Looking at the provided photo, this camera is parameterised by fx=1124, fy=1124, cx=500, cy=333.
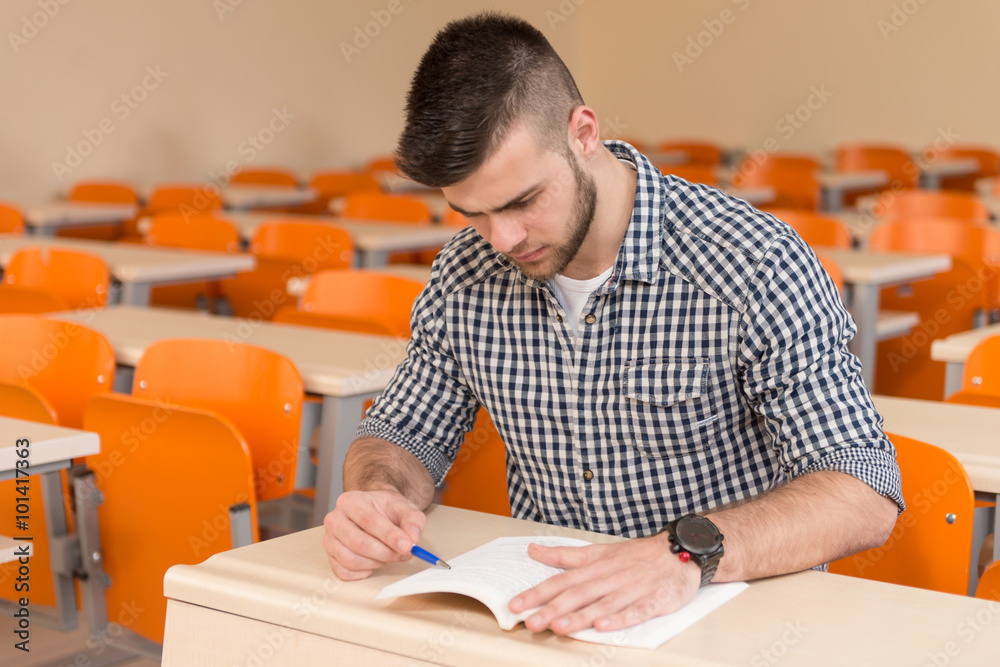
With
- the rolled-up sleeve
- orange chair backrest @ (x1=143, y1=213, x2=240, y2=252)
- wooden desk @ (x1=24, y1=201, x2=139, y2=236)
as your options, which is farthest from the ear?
wooden desk @ (x1=24, y1=201, x2=139, y2=236)

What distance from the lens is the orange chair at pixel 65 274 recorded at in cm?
340

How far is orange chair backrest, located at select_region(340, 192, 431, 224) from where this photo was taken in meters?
5.28

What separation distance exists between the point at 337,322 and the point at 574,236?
159cm

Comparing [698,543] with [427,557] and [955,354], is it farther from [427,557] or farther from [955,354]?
[955,354]

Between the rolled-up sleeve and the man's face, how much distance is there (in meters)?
0.29

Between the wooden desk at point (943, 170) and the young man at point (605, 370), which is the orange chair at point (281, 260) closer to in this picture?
the young man at point (605, 370)

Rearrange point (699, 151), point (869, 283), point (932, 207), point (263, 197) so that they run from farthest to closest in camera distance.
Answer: point (699, 151) < point (263, 197) < point (932, 207) < point (869, 283)

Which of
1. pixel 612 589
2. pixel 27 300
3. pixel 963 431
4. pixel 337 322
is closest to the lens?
pixel 612 589

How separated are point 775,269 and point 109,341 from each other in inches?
64.0

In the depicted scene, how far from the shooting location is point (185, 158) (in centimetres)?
680

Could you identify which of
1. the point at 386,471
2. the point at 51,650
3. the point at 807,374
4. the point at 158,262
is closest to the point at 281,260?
the point at 158,262

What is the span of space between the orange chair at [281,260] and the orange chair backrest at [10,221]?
4.30 ft

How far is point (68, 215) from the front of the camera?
203 inches

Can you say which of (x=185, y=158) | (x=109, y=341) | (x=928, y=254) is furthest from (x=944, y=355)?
(x=185, y=158)
